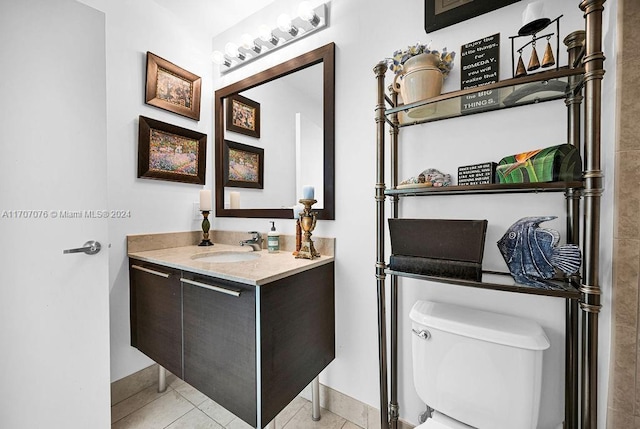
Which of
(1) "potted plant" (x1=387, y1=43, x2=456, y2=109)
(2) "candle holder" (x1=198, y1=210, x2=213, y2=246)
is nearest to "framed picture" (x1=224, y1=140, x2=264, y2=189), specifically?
(2) "candle holder" (x1=198, y1=210, x2=213, y2=246)

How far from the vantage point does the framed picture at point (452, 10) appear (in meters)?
0.95

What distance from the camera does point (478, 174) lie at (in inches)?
34.5

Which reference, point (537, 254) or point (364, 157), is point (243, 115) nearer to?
point (364, 157)

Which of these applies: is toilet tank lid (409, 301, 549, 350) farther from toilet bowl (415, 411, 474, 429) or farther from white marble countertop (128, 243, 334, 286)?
Result: white marble countertop (128, 243, 334, 286)

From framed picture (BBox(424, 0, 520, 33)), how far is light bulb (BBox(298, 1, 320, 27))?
1.93ft

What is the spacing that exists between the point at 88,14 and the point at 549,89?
1.83m

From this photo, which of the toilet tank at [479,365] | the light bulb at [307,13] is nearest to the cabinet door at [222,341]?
the toilet tank at [479,365]

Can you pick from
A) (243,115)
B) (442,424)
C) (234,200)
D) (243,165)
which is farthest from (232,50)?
(442,424)

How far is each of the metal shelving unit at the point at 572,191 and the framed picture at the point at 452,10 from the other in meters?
0.27

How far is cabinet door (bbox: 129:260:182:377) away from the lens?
118 centimetres

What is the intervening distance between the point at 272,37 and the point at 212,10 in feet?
1.79

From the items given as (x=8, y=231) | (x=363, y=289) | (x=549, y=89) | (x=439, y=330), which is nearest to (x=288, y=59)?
(x=549, y=89)

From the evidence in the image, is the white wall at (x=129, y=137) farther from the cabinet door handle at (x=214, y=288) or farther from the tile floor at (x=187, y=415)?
the cabinet door handle at (x=214, y=288)

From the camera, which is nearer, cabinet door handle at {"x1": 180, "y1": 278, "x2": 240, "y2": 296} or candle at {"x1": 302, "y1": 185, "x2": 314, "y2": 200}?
cabinet door handle at {"x1": 180, "y1": 278, "x2": 240, "y2": 296}
